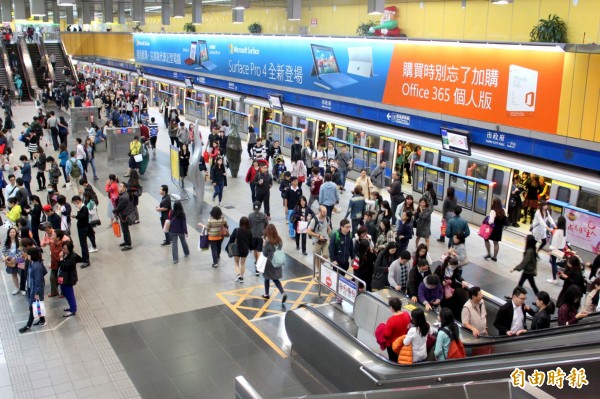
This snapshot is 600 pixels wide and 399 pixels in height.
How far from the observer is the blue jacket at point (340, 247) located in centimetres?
1073

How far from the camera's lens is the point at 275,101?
972 inches

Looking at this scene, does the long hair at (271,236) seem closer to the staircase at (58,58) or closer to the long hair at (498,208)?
the long hair at (498,208)

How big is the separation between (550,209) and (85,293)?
10123mm

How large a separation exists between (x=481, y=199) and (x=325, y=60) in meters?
8.05

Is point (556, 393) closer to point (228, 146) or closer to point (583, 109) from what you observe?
point (583, 109)

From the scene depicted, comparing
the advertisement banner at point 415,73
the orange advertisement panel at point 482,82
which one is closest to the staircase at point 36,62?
the advertisement banner at point 415,73

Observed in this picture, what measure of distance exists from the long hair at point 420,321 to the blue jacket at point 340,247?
3.67 metres

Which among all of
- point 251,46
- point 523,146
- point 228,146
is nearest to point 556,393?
point 523,146

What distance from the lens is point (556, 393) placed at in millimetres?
5359

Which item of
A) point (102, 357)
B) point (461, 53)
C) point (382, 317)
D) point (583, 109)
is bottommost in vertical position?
point (102, 357)

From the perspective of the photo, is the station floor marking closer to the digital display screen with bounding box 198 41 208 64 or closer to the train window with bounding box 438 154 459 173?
the train window with bounding box 438 154 459 173

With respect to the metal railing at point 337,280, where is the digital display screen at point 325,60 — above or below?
above

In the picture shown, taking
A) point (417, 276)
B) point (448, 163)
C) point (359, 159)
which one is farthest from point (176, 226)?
point (359, 159)

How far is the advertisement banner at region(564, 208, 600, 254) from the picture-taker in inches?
516
